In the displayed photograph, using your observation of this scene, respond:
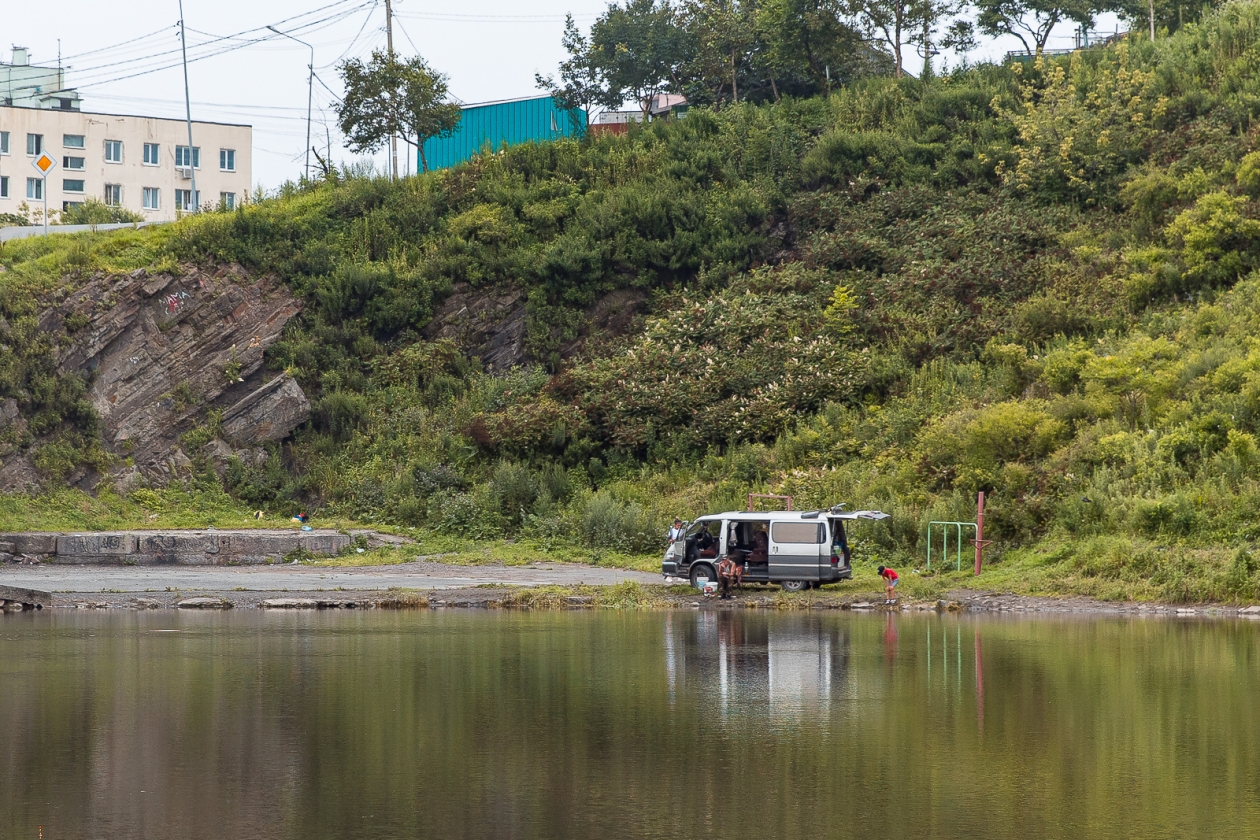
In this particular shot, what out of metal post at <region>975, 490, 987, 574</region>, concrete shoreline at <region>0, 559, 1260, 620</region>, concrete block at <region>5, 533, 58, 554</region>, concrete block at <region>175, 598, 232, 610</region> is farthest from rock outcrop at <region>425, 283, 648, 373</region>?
concrete block at <region>175, 598, 232, 610</region>

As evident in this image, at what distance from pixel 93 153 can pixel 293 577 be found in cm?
5900

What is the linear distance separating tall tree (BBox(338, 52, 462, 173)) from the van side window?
28.8 metres

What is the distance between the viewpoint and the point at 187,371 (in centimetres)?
3994

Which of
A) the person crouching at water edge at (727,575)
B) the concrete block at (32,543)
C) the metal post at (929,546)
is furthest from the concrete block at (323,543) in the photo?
the metal post at (929,546)

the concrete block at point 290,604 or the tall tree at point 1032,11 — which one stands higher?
the tall tree at point 1032,11

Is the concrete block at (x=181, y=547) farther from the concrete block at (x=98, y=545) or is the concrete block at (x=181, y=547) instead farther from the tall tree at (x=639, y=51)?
the tall tree at (x=639, y=51)

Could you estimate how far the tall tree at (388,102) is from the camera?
157 ft

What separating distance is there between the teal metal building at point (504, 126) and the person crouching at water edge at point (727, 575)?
1197 inches

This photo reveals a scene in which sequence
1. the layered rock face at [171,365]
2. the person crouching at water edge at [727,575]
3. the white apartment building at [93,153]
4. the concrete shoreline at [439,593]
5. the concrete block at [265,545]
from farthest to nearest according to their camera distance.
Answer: the white apartment building at [93,153]
the layered rock face at [171,365]
the concrete block at [265,545]
the person crouching at water edge at [727,575]
the concrete shoreline at [439,593]

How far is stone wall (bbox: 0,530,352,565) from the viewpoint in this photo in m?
30.8

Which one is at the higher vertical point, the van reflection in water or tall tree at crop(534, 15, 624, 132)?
tall tree at crop(534, 15, 624, 132)

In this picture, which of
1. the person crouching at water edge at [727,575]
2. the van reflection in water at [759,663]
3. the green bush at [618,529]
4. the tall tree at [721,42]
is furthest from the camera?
the tall tree at [721,42]

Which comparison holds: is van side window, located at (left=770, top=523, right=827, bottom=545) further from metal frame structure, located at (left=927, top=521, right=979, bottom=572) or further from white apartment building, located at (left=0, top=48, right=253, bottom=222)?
white apartment building, located at (left=0, top=48, right=253, bottom=222)

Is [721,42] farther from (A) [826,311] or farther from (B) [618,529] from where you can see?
(B) [618,529]
